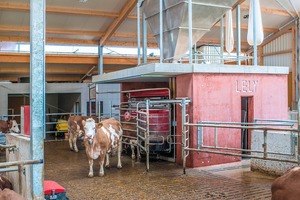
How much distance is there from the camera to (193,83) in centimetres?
729

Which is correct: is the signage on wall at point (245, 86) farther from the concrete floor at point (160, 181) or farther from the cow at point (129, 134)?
the cow at point (129, 134)

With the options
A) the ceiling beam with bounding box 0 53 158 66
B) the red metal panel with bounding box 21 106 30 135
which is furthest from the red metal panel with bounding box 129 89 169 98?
the ceiling beam with bounding box 0 53 158 66

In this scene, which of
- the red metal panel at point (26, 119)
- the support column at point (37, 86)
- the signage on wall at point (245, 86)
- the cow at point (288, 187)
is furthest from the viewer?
the signage on wall at point (245, 86)

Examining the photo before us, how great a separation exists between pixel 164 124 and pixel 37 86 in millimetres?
4883

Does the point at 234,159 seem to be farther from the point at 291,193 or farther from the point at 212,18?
the point at 291,193

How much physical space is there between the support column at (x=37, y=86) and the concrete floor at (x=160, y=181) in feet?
5.66

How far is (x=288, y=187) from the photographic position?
3.06 m

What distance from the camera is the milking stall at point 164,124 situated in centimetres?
392

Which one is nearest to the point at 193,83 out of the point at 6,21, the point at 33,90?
the point at 33,90

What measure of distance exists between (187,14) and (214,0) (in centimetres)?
75

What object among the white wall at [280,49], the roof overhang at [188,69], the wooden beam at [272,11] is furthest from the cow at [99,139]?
the white wall at [280,49]

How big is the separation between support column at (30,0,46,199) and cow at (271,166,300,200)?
235cm

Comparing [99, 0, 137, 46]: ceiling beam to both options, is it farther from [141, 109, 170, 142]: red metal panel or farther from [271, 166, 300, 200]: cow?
[271, 166, 300, 200]: cow

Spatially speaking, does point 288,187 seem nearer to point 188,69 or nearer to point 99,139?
point 99,139
